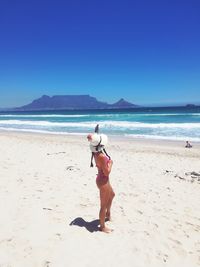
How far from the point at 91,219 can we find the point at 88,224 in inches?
7.9

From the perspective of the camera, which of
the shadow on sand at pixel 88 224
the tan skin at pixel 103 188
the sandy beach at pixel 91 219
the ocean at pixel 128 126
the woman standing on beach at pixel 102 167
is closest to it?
the sandy beach at pixel 91 219

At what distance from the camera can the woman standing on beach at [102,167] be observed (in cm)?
439

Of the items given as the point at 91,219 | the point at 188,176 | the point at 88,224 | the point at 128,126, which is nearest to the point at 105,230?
the point at 88,224

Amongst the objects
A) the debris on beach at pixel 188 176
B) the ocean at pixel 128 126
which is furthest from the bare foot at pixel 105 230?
the ocean at pixel 128 126

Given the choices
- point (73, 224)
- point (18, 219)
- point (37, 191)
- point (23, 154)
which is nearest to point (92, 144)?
point (73, 224)

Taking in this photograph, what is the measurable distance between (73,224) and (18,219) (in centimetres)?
80

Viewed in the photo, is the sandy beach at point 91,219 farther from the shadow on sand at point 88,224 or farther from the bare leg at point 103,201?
the bare leg at point 103,201

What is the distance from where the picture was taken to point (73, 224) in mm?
4660

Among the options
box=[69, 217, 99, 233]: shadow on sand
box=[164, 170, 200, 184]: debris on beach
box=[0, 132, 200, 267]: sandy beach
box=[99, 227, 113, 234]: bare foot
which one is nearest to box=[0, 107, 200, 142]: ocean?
box=[164, 170, 200, 184]: debris on beach

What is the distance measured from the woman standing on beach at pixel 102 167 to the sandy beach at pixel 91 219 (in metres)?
0.25

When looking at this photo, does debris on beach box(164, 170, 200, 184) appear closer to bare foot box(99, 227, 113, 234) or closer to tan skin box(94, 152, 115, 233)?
tan skin box(94, 152, 115, 233)

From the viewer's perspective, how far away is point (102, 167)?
4.53 metres

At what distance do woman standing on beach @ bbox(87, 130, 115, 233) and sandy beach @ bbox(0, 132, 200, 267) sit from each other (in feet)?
0.81

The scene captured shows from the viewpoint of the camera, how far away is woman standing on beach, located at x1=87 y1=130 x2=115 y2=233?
439 centimetres
